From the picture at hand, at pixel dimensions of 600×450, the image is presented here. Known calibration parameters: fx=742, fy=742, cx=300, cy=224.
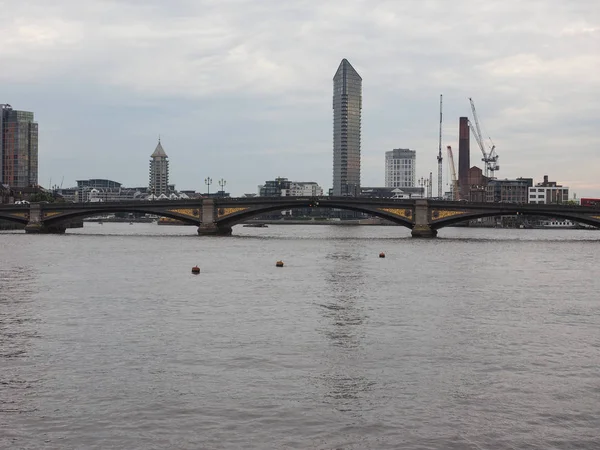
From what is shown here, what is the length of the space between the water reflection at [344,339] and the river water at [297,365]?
4.4 inches

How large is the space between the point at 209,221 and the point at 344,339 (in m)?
111

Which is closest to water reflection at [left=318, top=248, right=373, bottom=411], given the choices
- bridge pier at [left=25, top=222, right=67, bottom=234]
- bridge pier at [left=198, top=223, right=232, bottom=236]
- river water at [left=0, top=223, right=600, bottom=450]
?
river water at [left=0, top=223, right=600, bottom=450]

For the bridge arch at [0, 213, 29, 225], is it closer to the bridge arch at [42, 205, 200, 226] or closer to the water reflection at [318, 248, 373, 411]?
the bridge arch at [42, 205, 200, 226]

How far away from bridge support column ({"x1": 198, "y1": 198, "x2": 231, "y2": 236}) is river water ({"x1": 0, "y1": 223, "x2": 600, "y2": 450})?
276ft

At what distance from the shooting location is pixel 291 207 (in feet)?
454

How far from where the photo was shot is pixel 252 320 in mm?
36656

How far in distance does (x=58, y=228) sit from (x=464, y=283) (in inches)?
4647

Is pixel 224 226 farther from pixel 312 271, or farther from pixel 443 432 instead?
pixel 443 432

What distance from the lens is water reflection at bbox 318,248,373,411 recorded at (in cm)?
2328

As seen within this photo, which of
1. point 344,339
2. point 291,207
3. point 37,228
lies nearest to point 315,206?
point 291,207

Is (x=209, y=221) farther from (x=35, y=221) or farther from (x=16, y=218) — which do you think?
(x=16, y=218)

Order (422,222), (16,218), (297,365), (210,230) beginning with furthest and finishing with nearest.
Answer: (16,218)
(210,230)
(422,222)
(297,365)

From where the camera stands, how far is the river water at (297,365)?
1953cm

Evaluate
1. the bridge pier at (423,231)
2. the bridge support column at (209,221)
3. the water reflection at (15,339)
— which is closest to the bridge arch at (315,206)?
the bridge pier at (423,231)
